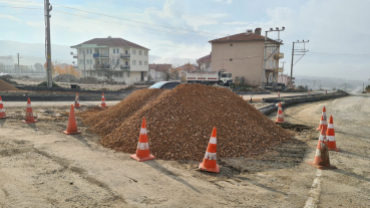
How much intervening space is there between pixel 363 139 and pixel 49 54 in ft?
75.4

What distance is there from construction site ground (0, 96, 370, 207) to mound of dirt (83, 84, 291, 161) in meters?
0.42

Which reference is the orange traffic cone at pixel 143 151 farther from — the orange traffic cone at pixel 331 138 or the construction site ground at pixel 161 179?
the orange traffic cone at pixel 331 138

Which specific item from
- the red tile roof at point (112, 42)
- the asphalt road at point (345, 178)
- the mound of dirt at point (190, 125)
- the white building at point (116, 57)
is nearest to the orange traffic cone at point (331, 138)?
the asphalt road at point (345, 178)

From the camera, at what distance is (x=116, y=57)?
60.7 meters

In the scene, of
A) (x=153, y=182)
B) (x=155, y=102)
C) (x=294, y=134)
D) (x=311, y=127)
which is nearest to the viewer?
(x=153, y=182)

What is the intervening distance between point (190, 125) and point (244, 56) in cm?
4407

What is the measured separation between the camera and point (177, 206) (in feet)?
9.94

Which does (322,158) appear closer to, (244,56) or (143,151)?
(143,151)

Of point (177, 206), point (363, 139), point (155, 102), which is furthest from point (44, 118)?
point (363, 139)

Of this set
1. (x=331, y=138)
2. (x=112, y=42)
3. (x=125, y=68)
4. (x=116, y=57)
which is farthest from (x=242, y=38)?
(x=331, y=138)

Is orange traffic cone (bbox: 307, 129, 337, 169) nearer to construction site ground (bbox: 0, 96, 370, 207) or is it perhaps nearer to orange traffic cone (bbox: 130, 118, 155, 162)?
construction site ground (bbox: 0, 96, 370, 207)

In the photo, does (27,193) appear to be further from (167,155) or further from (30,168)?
(167,155)

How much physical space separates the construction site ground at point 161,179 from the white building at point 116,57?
55740mm

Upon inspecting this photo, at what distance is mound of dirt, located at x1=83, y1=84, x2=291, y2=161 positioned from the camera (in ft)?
18.3
